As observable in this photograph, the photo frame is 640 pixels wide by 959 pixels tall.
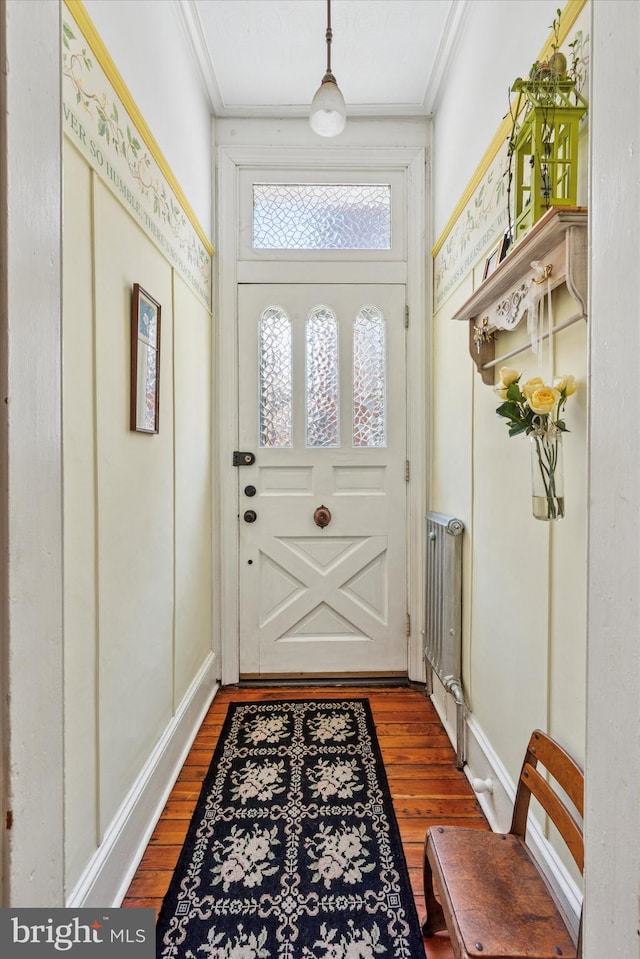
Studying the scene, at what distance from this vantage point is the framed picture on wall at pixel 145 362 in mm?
1530

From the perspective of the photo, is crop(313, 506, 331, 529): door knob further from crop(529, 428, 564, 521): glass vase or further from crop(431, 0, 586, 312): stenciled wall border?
crop(529, 428, 564, 521): glass vase

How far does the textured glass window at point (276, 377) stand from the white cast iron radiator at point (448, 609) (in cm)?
96

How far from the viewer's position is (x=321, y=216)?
269 centimetres

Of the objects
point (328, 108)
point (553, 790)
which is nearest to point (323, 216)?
point (328, 108)

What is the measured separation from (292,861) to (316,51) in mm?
3182

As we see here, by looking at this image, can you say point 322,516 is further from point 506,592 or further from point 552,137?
point 552,137

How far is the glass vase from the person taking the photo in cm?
116

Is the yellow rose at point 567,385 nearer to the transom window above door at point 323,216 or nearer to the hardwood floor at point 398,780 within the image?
the hardwood floor at point 398,780

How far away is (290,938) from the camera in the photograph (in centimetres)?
128

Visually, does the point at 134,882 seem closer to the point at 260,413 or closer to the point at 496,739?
the point at 496,739

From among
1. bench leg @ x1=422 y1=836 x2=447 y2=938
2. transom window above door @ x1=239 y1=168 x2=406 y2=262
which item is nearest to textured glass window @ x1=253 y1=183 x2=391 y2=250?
transom window above door @ x1=239 y1=168 x2=406 y2=262

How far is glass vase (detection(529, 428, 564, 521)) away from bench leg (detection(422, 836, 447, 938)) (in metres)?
0.94

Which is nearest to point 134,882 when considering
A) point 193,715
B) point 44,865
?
point 193,715

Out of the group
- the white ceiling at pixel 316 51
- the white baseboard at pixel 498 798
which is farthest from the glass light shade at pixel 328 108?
the white baseboard at pixel 498 798
